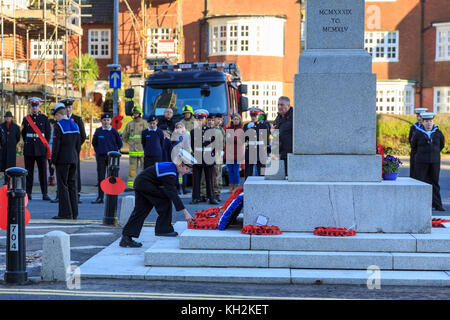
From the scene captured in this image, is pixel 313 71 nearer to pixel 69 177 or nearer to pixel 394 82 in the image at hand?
pixel 69 177

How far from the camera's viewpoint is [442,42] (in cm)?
3888

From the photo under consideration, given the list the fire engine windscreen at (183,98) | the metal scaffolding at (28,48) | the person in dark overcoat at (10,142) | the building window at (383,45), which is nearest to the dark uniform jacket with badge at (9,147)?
the person in dark overcoat at (10,142)

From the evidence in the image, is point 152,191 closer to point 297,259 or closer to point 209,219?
point 209,219

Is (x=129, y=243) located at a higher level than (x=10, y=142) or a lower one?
lower

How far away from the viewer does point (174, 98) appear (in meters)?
18.3

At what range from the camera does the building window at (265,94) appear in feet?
126

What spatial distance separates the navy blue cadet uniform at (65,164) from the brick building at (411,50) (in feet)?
97.0

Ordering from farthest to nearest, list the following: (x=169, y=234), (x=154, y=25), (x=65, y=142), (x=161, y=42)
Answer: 1. (x=154, y=25)
2. (x=161, y=42)
3. (x=65, y=142)
4. (x=169, y=234)

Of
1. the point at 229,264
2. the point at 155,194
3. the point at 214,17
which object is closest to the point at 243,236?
the point at 229,264

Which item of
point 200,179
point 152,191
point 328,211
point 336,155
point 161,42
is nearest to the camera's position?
point 328,211

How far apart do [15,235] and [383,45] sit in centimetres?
3496

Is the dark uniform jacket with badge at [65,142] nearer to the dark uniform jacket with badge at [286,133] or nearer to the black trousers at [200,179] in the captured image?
the black trousers at [200,179]

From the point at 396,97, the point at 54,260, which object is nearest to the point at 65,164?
the point at 54,260

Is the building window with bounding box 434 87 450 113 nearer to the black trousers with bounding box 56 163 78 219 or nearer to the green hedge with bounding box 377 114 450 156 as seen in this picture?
the green hedge with bounding box 377 114 450 156
